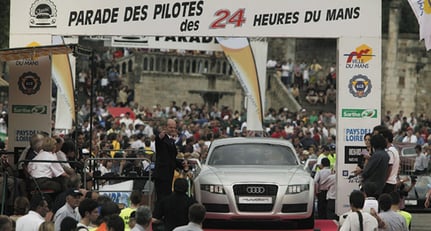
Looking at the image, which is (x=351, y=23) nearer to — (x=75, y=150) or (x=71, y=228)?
(x=75, y=150)

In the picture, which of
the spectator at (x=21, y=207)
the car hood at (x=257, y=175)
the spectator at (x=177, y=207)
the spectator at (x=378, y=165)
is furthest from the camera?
the car hood at (x=257, y=175)

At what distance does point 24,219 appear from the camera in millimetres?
15953

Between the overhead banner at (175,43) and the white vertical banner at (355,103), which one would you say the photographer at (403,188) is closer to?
the white vertical banner at (355,103)

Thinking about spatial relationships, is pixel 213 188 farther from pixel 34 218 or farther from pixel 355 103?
pixel 34 218

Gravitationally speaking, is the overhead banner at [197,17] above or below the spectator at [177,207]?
above

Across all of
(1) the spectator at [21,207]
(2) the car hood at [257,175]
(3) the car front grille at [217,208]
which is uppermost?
(2) the car hood at [257,175]

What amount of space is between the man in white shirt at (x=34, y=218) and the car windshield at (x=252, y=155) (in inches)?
284

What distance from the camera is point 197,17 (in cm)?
2488

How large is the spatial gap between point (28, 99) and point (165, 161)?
4072 millimetres

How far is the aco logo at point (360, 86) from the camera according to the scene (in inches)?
984

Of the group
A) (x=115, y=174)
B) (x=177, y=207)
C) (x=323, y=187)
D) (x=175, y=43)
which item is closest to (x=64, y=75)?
(x=175, y=43)

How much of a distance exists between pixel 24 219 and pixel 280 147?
28.0 feet

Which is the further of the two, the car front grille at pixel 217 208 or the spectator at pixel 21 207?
the car front grille at pixel 217 208

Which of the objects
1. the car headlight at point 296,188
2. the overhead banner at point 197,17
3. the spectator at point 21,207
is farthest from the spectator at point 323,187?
the spectator at point 21,207
